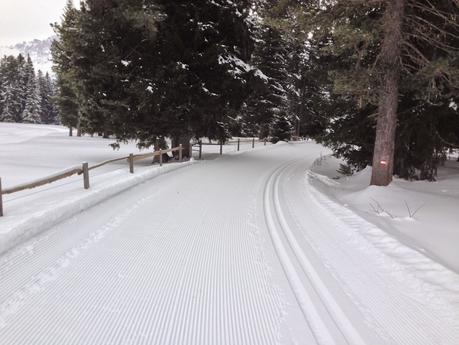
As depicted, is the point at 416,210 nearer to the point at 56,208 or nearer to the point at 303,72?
the point at 56,208

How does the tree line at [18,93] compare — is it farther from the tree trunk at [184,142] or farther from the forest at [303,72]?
→ the tree trunk at [184,142]

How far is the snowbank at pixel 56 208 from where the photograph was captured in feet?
20.5

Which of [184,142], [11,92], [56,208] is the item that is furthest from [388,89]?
[11,92]

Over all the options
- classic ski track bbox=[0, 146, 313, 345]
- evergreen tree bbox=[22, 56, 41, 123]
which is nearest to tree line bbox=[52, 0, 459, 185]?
classic ski track bbox=[0, 146, 313, 345]

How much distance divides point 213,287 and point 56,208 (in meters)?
4.34

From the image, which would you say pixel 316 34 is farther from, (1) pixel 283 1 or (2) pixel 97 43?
(2) pixel 97 43

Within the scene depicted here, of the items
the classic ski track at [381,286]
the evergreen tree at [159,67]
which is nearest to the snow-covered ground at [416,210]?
the classic ski track at [381,286]

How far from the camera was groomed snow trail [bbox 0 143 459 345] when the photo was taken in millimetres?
3920

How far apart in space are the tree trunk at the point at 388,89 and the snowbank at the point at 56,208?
7473mm

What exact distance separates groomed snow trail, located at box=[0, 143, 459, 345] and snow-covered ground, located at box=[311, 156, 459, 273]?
0.81 m

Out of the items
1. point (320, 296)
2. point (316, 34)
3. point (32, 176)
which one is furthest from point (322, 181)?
point (32, 176)

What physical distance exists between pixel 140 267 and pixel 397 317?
11.2 ft

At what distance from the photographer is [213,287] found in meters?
4.94

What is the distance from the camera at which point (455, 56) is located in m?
8.88
